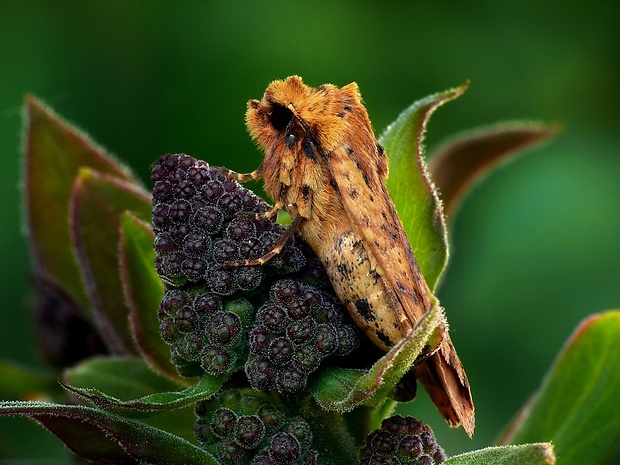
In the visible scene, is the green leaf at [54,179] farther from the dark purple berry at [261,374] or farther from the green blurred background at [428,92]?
the green blurred background at [428,92]

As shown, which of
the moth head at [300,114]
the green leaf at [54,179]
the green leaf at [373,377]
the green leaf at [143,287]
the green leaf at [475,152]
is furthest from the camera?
the green leaf at [475,152]

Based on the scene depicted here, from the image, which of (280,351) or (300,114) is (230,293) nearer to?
(280,351)

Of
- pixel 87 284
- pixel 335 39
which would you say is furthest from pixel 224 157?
pixel 87 284

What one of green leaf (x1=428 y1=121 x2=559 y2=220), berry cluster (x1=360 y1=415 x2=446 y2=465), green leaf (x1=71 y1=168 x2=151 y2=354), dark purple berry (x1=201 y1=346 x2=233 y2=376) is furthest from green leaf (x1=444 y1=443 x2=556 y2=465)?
green leaf (x1=428 y1=121 x2=559 y2=220)

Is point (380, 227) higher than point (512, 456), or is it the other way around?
point (380, 227)

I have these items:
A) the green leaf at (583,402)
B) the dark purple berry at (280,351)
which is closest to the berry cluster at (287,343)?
the dark purple berry at (280,351)

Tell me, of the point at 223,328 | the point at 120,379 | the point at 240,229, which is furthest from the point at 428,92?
the point at 223,328
